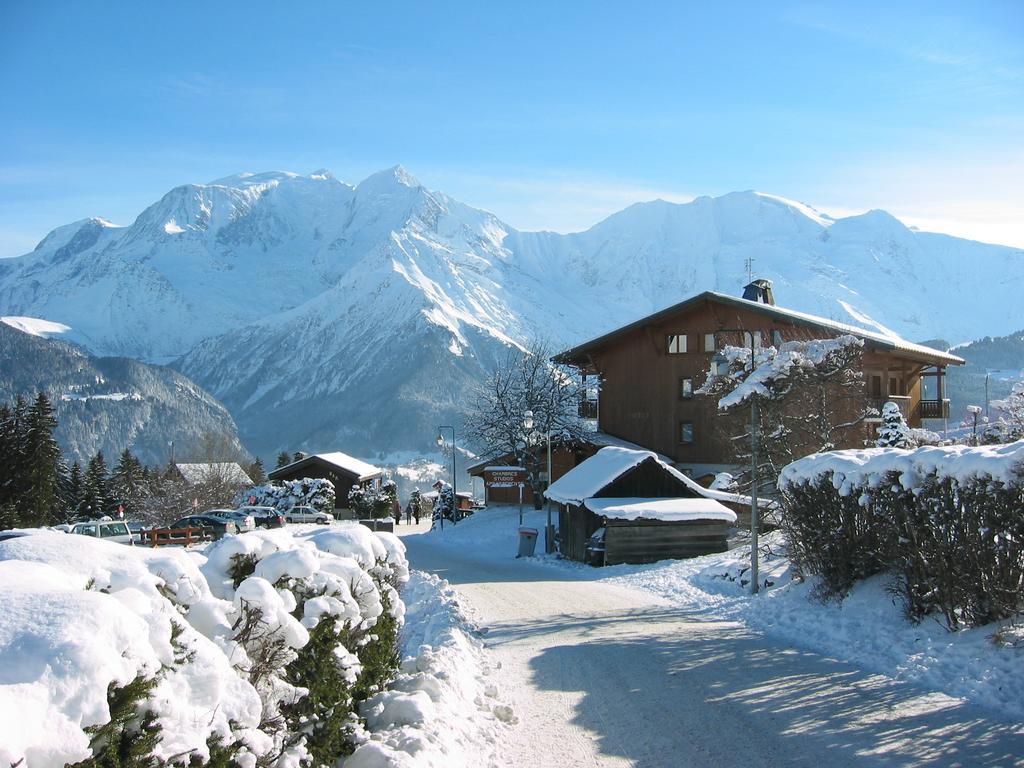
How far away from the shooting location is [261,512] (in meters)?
52.1

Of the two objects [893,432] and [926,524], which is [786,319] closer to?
[893,432]

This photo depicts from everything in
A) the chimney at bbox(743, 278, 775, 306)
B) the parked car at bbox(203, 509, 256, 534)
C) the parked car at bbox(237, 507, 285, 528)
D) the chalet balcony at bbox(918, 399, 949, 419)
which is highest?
the chimney at bbox(743, 278, 775, 306)

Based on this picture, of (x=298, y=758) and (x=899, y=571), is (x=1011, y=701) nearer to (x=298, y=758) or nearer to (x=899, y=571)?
(x=899, y=571)

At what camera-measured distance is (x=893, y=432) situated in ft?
91.8

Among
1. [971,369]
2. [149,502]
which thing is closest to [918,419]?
[149,502]

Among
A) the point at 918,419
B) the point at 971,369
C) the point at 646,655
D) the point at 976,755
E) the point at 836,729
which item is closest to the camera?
the point at 976,755

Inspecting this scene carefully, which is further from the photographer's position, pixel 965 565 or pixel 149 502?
pixel 149 502

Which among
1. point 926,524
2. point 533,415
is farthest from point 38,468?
point 926,524

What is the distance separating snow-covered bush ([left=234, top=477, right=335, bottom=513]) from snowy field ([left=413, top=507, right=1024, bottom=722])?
132ft

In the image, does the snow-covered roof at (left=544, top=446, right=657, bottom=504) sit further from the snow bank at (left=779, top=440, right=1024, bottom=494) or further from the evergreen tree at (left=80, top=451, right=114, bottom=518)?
the evergreen tree at (left=80, top=451, right=114, bottom=518)

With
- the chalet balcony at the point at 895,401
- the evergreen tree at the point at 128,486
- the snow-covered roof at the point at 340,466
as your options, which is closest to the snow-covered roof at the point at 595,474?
the chalet balcony at the point at 895,401

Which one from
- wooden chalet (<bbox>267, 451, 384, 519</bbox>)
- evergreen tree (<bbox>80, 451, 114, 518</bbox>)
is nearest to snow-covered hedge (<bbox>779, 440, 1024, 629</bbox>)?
wooden chalet (<bbox>267, 451, 384, 519</bbox>)

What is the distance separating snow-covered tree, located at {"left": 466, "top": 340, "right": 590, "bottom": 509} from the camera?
48469mm

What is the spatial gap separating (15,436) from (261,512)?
543 inches
